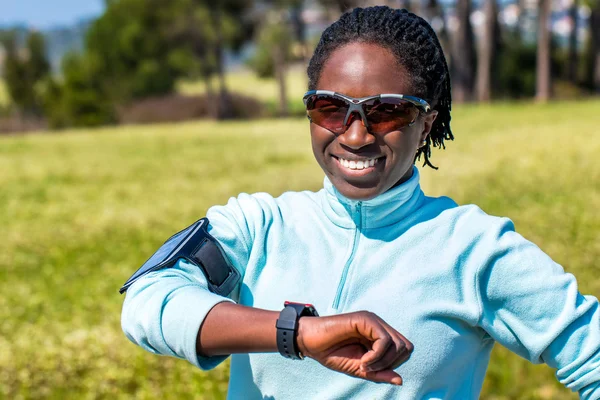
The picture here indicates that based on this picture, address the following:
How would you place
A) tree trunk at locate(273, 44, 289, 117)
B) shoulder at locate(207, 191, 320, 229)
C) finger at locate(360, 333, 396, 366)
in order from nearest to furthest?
finger at locate(360, 333, 396, 366) → shoulder at locate(207, 191, 320, 229) → tree trunk at locate(273, 44, 289, 117)

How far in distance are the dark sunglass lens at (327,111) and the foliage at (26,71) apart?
3254 inches

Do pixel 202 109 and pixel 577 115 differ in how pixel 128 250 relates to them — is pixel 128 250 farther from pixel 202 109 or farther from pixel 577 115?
pixel 202 109

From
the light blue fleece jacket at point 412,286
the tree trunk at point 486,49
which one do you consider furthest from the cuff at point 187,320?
the tree trunk at point 486,49

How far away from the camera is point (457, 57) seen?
42.0 m

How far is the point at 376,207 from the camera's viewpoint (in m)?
2.06

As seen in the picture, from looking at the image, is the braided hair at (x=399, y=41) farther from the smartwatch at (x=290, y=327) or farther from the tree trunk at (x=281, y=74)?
the tree trunk at (x=281, y=74)

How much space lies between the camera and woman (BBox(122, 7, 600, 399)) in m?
1.95

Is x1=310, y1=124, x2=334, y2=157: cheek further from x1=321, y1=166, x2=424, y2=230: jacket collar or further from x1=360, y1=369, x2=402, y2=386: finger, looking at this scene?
x1=360, y1=369, x2=402, y2=386: finger

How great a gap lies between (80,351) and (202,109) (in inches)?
2014

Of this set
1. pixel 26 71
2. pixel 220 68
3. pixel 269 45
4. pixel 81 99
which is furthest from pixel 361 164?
pixel 26 71

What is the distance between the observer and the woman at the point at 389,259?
1.95 meters

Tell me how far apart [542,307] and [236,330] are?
2.50 feet

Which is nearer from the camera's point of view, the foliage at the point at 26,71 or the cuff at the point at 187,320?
the cuff at the point at 187,320

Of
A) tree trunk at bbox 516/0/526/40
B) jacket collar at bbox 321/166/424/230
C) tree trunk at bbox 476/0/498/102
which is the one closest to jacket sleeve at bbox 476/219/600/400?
jacket collar at bbox 321/166/424/230
